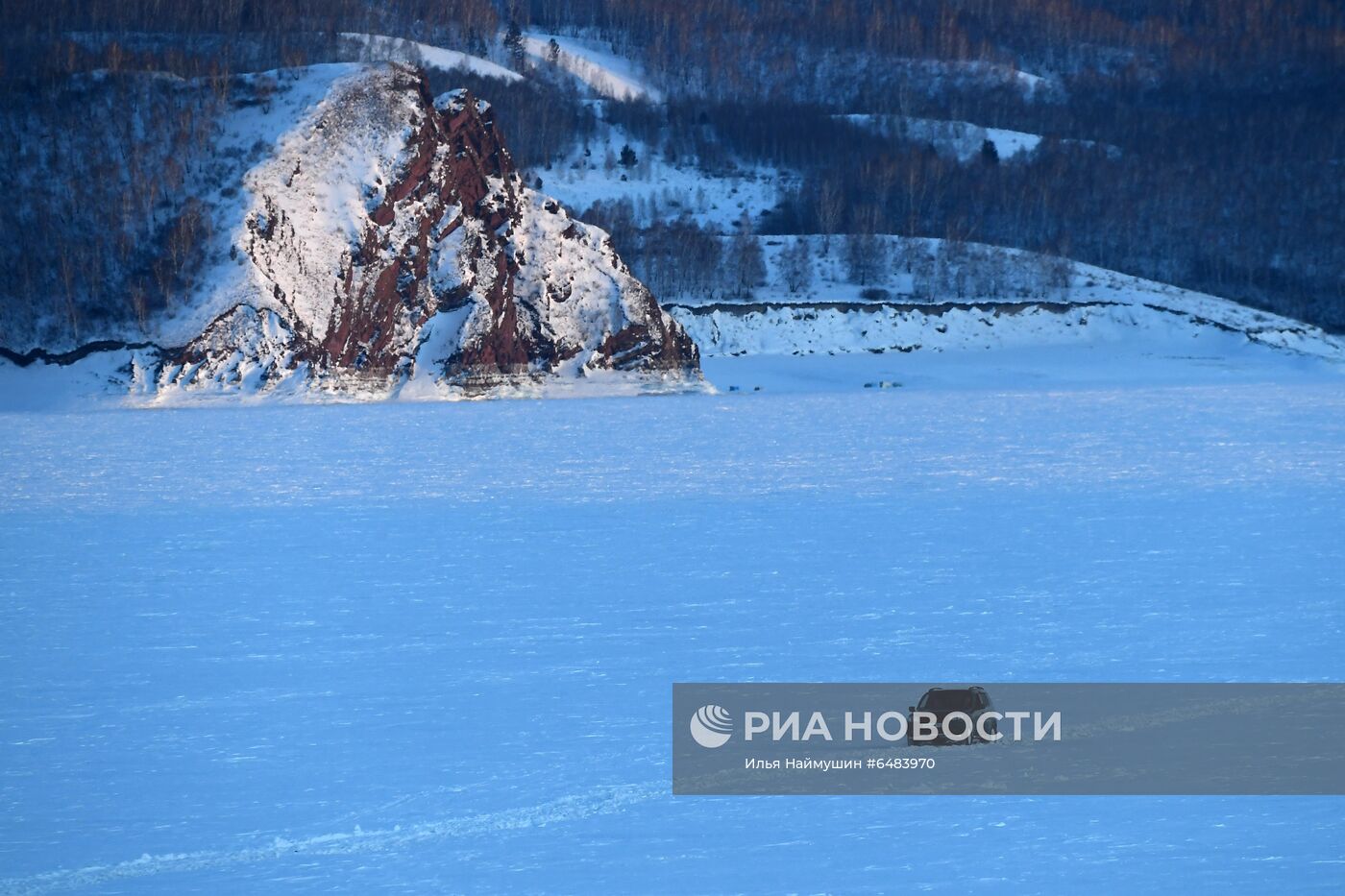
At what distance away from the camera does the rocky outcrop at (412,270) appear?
195 feet

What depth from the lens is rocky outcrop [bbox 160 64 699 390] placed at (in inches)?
2338

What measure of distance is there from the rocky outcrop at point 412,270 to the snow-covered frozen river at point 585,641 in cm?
2657

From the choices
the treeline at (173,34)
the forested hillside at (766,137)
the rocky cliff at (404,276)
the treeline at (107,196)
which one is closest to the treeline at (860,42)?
the forested hillside at (766,137)

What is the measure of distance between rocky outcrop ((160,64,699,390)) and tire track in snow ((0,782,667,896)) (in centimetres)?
4872

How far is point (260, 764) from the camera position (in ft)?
37.0

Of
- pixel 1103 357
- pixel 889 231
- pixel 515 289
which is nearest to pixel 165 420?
pixel 515 289

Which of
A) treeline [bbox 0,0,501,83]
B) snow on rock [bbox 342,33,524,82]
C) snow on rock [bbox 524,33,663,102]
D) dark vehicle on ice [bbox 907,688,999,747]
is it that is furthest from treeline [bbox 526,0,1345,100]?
dark vehicle on ice [bbox 907,688,999,747]

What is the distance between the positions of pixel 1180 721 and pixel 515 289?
53413 millimetres

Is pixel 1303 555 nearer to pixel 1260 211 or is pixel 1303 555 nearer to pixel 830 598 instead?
pixel 830 598

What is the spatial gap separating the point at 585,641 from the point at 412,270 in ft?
163

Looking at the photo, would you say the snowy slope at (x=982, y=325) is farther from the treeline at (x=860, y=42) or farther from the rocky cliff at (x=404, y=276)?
the treeline at (x=860, y=42)

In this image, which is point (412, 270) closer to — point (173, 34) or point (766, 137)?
point (173, 34)

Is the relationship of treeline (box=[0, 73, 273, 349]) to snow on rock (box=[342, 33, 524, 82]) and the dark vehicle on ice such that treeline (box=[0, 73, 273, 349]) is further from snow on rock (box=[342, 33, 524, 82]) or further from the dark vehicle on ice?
snow on rock (box=[342, 33, 524, 82])

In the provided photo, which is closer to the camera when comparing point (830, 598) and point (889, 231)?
point (830, 598)
